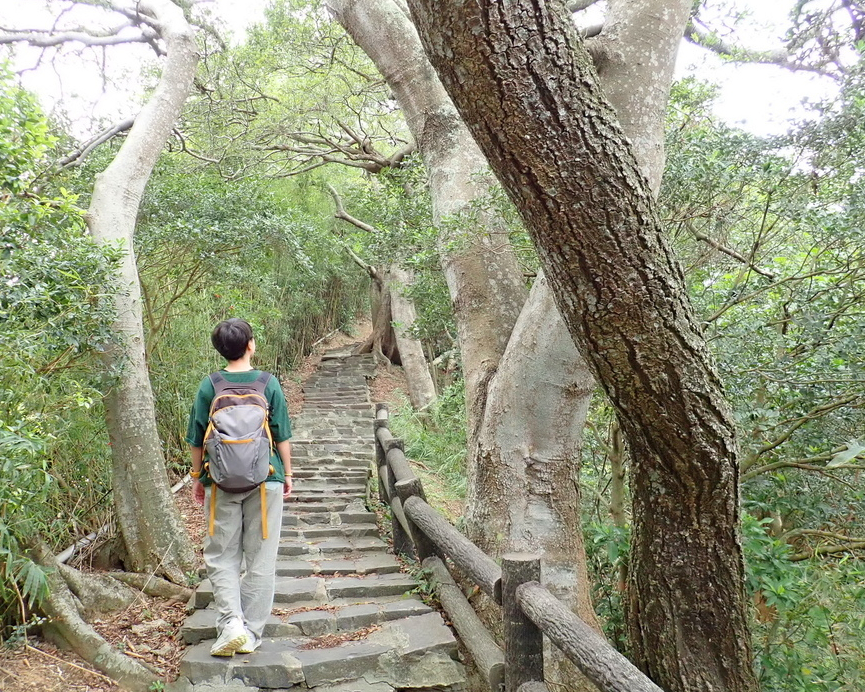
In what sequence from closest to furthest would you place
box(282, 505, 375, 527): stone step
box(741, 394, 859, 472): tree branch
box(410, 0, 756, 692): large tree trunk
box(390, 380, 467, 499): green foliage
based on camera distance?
box(410, 0, 756, 692): large tree trunk, box(741, 394, 859, 472): tree branch, box(282, 505, 375, 527): stone step, box(390, 380, 467, 499): green foliage

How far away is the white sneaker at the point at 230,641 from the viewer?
280 centimetres

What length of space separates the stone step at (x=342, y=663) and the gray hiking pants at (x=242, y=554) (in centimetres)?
17

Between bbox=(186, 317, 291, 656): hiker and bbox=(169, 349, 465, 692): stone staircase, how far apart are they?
6.7 inches

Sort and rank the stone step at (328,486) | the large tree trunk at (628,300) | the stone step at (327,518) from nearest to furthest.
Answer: the large tree trunk at (628,300)
the stone step at (327,518)
the stone step at (328,486)

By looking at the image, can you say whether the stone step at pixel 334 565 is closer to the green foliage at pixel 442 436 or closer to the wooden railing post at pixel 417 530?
the wooden railing post at pixel 417 530

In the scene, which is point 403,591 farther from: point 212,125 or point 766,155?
point 212,125

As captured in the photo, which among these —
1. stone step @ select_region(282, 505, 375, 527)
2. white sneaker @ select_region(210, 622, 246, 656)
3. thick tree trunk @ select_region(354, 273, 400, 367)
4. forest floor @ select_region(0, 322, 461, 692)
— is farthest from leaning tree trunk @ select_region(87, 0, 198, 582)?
thick tree trunk @ select_region(354, 273, 400, 367)

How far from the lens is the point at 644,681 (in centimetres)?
189

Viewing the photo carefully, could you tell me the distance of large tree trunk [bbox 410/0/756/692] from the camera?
168cm

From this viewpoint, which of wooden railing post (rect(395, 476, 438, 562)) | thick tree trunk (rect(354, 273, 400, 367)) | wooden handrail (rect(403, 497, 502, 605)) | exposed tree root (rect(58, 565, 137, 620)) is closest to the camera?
wooden handrail (rect(403, 497, 502, 605))

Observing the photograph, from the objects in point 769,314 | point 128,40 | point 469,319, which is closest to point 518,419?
point 469,319

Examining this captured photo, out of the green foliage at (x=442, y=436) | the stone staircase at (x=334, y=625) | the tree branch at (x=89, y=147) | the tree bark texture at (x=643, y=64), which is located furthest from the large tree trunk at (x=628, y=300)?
the green foliage at (x=442, y=436)

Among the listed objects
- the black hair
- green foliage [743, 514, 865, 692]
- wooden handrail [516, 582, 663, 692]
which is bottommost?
green foliage [743, 514, 865, 692]

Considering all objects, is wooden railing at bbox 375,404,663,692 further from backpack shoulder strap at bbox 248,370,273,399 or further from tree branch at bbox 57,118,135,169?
tree branch at bbox 57,118,135,169
